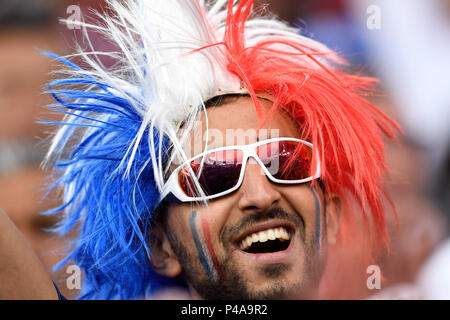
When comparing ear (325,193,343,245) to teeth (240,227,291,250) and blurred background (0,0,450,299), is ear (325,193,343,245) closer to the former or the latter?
teeth (240,227,291,250)

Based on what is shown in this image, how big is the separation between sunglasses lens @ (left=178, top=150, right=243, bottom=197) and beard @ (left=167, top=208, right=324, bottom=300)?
0.12m

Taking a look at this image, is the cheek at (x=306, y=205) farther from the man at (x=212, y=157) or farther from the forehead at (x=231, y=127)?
the forehead at (x=231, y=127)

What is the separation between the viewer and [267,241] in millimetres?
Answer: 1588

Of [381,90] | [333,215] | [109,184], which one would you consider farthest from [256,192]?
[381,90]

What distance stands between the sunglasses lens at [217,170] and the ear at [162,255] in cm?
26

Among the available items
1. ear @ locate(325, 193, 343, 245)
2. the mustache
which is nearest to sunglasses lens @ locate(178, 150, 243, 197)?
the mustache

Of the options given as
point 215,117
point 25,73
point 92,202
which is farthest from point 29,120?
point 215,117

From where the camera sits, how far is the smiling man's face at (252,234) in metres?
1.54

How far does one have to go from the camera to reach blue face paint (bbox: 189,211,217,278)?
1570 millimetres

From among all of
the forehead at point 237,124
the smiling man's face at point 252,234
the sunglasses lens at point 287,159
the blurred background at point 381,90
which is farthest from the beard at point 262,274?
the blurred background at point 381,90

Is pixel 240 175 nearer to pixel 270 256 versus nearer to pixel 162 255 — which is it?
pixel 270 256

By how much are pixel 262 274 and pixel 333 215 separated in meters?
0.38
